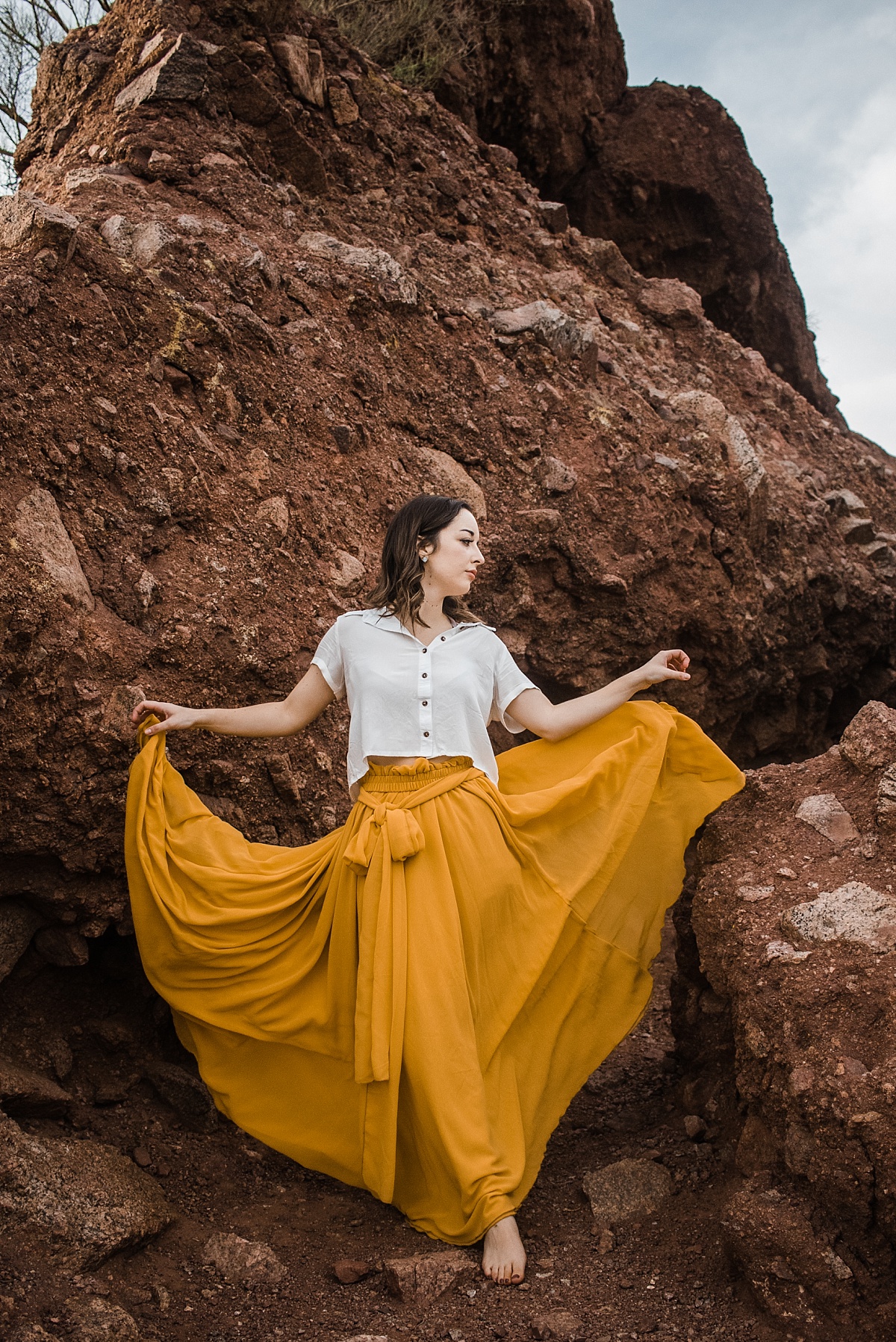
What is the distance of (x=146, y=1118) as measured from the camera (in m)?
3.51

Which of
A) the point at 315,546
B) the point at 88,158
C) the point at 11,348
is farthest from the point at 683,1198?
the point at 88,158

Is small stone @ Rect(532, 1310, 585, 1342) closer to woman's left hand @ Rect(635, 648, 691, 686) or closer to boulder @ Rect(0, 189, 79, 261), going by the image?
woman's left hand @ Rect(635, 648, 691, 686)

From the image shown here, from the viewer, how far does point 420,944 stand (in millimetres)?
2936

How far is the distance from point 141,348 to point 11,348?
60 cm

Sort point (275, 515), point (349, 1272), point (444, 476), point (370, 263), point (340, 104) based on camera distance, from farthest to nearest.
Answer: point (340, 104)
point (370, 263)
point (444, 476)
point (275, 515)
point (349, 1272)

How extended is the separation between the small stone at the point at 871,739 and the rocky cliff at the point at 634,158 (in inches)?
258

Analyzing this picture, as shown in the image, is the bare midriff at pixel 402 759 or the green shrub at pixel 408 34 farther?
the green shrub at pixel 408 34

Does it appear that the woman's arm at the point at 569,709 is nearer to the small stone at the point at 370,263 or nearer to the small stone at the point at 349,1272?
the small stone at the point at 349,1272

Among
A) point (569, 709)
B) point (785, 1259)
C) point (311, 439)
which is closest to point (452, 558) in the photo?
point (569, 709)

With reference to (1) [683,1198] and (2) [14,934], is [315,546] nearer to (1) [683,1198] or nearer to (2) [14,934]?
(2) [14,934]

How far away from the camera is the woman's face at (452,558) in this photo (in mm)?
3385

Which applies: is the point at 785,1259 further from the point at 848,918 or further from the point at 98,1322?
the point at 98,1322

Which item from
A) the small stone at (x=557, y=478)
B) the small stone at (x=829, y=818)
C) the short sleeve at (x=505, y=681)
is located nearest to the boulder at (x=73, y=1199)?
the short sleeve at (x=505, y=681)

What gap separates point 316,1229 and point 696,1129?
1.28 m
